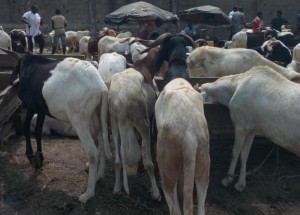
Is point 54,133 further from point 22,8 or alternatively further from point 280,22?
point 22,8

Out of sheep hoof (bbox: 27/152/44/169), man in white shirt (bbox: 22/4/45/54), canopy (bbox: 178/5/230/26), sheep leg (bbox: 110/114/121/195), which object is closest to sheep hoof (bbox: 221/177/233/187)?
sheep leg (bbox: 110/114/121/195)

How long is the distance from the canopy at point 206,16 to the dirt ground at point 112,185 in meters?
15.4

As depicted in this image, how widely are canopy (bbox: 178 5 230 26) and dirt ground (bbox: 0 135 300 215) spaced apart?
50.5 ft

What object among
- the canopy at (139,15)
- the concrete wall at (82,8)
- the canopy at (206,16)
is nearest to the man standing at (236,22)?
the canopy at (206,16)

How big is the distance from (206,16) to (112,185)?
17.4 m

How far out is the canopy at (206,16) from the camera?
2189 centimetres

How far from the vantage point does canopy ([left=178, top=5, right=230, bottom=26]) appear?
21891 mm

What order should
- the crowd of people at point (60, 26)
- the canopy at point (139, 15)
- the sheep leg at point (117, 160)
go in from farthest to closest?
the canopy at point (139, 15)
the crowd of people at point (60, 26)
the sheep leg at point (117, 160)

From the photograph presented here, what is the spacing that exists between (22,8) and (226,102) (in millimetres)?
26476

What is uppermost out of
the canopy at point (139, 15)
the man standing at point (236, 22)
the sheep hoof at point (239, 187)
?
the sheep hoof at point (239, 187)

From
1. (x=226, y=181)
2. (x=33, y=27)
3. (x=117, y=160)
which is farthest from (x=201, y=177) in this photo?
(x=33, y=27)

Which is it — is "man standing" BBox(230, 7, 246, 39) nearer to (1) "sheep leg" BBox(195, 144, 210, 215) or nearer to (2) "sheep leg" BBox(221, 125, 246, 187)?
(2) "sheep leg" BBox(221, 125, 246, 187)

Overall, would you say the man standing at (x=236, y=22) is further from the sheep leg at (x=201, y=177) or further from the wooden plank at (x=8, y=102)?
the sheep leg at (x=201, y=177)

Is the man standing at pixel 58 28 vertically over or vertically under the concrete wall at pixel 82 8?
over
